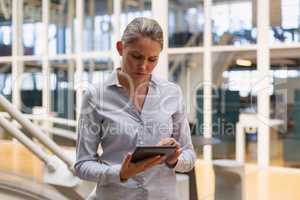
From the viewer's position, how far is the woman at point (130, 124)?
1.18 meters

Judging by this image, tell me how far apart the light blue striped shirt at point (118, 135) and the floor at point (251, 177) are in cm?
262

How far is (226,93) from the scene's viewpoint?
16.8ft

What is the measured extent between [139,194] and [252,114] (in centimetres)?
397

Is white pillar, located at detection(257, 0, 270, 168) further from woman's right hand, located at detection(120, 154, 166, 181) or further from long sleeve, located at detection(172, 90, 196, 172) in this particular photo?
woman's right hand, located at detection(120, 154, 166, 181)

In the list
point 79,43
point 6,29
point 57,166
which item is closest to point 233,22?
point 79,43

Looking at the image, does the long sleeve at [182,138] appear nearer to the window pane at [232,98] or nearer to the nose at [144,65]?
the nose at [144,65]

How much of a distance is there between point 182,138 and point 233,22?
4.01 metres

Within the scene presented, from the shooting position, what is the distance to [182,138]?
131cm

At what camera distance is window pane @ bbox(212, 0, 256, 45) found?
4.87 m

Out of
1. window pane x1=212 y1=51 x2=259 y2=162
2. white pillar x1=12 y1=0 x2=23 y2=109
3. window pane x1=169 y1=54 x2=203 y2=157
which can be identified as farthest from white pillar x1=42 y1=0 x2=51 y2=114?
window pane x1=212 y1=51 x2=259 y2=162

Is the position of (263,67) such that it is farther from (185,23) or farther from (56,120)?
(56,120)

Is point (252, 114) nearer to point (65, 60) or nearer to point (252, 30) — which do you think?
point (252, 30)

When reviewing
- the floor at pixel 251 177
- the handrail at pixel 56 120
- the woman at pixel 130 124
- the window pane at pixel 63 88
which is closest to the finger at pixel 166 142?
the woman at pixel 130 124

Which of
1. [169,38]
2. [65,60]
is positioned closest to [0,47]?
[65,60]
